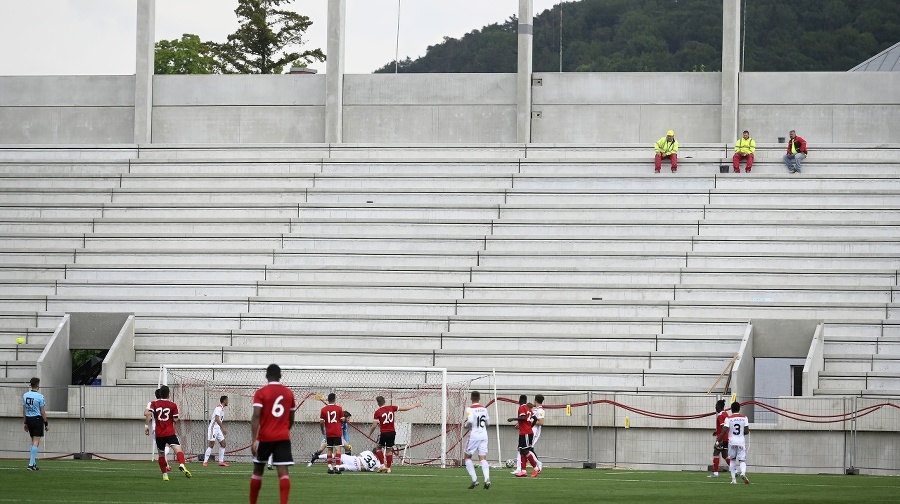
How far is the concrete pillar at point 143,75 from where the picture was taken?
39719 mm

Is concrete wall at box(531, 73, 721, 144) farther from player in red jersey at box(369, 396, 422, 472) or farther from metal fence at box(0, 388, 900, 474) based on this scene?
player in red jersey at box(369, 396, 422, 472)

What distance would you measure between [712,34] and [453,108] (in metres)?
26.0

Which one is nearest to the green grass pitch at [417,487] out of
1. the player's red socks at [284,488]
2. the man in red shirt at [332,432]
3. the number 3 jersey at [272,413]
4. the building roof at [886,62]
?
the man in red shirt at [332,432]

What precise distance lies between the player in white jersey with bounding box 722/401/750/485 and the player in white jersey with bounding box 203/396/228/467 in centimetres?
978

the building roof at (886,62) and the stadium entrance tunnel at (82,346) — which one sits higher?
the building roof at (886,62)

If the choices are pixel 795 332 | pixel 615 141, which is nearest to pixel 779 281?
pixel 795 332

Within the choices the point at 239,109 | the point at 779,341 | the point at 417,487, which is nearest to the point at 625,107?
the point at 779,341

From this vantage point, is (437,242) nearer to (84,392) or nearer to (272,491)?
(84,392)

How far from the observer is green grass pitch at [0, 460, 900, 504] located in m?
17.2

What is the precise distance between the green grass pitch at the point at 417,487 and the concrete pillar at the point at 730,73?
14347 mm

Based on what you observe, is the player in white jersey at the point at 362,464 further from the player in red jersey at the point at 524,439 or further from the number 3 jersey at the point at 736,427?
the number 3 jersey at the point at 736,427

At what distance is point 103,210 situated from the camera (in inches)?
1412

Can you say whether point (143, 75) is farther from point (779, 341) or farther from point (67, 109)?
point (779, 341)

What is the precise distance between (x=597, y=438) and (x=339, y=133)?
15123 mm
